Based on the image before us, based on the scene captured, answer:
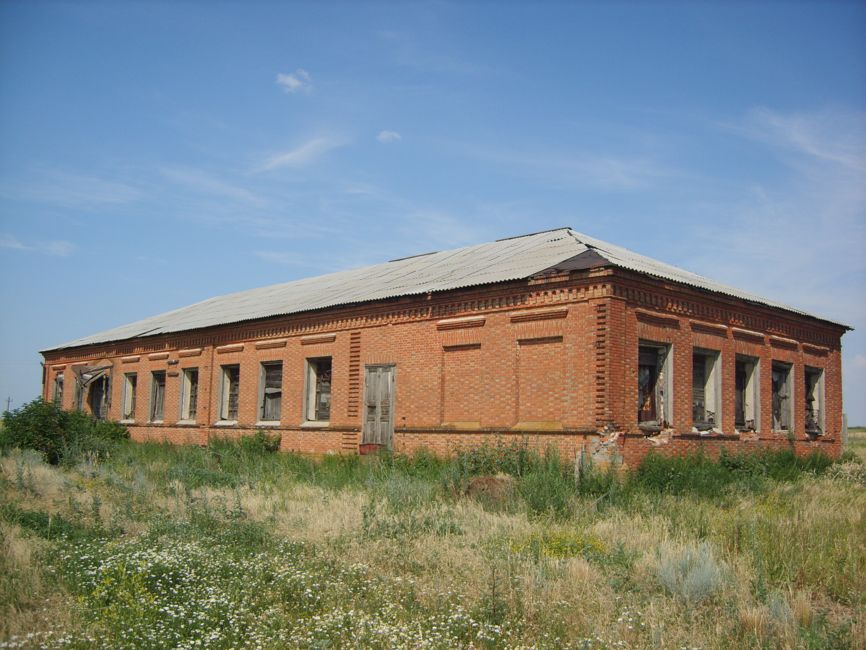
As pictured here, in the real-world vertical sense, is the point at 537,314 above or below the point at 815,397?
above

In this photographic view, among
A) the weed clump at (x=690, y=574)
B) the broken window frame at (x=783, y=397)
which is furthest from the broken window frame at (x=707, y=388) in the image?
the weed clump at (x=690, y=574)

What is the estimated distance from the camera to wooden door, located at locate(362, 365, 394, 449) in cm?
1978

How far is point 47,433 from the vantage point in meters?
20.7

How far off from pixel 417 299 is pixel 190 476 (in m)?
6.71

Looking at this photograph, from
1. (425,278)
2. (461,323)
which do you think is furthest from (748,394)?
(425,278)

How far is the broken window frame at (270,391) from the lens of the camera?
23766 mm

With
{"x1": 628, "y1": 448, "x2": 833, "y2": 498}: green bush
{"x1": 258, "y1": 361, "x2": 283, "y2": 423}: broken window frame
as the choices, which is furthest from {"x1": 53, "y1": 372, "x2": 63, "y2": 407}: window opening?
{"x1": 628, "y1": 448, "x2": 833, "y2": 498}: green bush

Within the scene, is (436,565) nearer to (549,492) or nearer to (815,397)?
(549,492)

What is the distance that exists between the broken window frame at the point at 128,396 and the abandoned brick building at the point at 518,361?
321 cm

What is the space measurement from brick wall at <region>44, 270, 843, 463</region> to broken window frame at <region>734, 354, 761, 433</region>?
0.67 feet

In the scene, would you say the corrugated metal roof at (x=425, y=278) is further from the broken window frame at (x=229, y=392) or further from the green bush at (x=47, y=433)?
the green bush at (x=47, y=433)

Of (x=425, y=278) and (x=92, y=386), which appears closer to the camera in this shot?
(x=425, y=278)

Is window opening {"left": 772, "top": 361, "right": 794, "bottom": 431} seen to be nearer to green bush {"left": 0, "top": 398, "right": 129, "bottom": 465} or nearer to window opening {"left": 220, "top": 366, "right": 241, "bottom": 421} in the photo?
window opening {"left": 220, "top": 366, "right": 241, "bottom": 421}

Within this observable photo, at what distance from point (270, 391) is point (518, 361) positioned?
959cm
